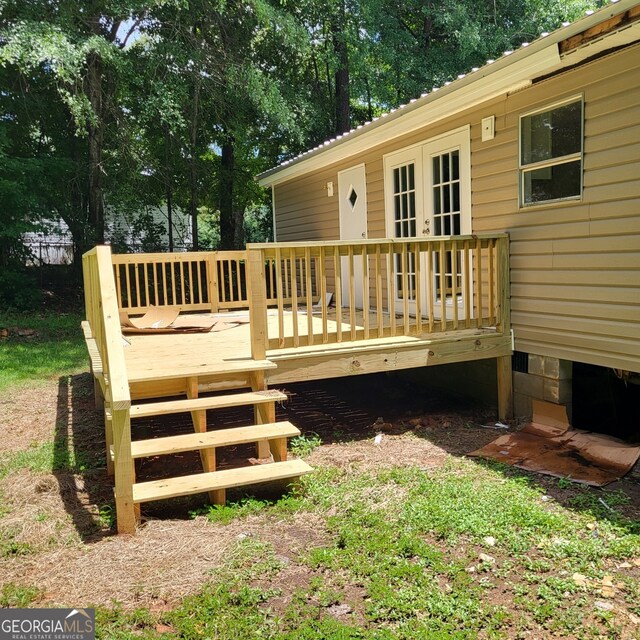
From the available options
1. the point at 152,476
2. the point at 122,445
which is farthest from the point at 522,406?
the point at 122,445

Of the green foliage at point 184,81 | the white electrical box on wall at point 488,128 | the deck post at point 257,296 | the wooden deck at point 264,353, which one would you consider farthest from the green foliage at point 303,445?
the green foliage at point 184,81

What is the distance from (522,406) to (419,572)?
3.07m

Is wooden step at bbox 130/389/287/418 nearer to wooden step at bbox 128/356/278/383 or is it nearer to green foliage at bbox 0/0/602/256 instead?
wooden step at bbox 128/356/278/383

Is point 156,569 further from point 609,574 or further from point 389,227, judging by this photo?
point 389,227

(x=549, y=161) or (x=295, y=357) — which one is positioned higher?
(x=549, y=161)

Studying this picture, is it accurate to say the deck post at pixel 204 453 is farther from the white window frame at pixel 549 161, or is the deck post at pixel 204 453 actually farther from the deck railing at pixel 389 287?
the white window frame at pixel 549 161

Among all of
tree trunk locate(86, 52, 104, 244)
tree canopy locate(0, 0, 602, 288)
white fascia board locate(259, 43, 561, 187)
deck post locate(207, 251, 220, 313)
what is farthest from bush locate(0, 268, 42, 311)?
white fascia board locate(259, 43, 561, 187)

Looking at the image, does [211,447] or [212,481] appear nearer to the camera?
[212,481]

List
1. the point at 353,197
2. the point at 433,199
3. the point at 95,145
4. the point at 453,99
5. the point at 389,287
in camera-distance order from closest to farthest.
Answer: the point at 389,287 < the point at 453,99 < the point at 433,199 < the point at 353,197 < the point at 95,145

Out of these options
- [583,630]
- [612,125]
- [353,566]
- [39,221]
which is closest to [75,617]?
[353,566]

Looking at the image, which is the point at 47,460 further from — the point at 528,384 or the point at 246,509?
the point at 528,384

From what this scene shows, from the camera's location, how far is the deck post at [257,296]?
443 cm

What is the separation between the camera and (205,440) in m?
3.73

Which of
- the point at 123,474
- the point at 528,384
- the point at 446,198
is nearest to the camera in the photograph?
the point at 123,474
